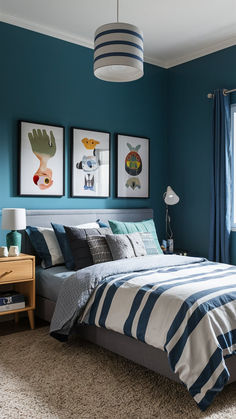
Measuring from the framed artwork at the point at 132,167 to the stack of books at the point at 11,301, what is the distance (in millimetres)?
1776

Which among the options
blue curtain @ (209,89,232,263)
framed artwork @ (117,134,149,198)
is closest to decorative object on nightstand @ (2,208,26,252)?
framed artwork @ (117,134,149,198)

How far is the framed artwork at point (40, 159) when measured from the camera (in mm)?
4062

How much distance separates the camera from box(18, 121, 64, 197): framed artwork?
13.3 feet

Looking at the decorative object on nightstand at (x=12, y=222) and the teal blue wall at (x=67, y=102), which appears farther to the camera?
the teal blue wall at (x=67, y=102)

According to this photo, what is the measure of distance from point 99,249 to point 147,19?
2271 mm

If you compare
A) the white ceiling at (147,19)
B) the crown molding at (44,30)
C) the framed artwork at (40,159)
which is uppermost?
the white ceiling at (147,19)

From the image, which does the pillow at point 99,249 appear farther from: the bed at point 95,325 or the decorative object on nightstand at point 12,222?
the decorative object on nightstand at point 12,222

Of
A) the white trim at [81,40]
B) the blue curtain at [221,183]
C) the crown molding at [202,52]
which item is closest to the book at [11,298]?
the blue curtain at [221,183]

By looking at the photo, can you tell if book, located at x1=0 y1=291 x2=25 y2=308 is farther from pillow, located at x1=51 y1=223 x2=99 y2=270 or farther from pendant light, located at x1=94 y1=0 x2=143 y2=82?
pendant light, located at x1=94 y1=0 x2=143 y2=82

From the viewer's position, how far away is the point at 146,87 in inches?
203

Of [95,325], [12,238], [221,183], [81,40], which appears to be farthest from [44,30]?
[95,325]

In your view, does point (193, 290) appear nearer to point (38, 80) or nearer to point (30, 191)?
point (30, 191)

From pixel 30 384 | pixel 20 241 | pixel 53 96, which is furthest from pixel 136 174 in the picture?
pixel 30 384

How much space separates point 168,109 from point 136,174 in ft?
3.37
